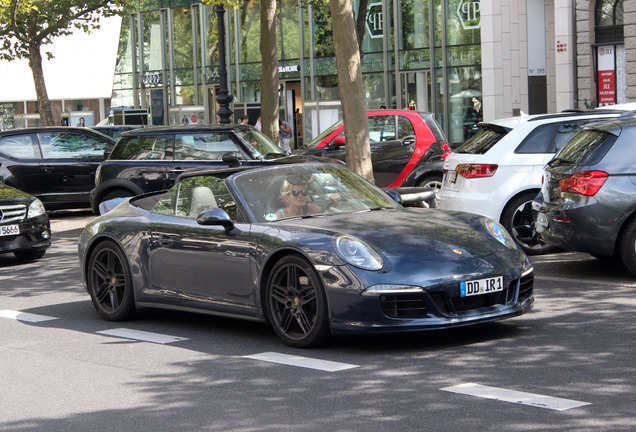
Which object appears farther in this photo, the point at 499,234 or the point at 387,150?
the point at 387,150

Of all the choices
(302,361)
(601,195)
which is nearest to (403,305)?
(302,361)

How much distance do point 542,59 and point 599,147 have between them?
22878 mm

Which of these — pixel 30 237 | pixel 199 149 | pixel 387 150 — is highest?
pixel 199 149

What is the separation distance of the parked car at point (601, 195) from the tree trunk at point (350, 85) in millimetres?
5052

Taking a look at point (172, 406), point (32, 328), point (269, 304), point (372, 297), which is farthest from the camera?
point (32, 328)

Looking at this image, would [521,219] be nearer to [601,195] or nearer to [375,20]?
[601,195]

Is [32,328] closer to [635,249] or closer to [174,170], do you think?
[635,249]

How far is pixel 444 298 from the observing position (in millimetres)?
7137

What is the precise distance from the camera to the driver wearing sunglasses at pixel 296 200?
26.7ft

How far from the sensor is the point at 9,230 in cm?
1359

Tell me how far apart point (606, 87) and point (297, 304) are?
22039 mm

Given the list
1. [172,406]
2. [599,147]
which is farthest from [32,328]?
[599,147]

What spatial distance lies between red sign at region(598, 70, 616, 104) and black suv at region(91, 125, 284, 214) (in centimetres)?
1392

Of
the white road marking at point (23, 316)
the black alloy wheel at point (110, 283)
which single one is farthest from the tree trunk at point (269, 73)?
the black alloy wheel at point (110, 283)
